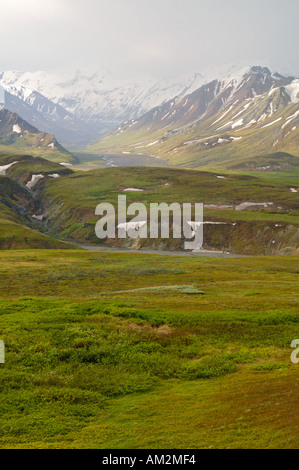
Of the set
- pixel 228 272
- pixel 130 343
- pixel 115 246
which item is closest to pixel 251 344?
pixel 130 343

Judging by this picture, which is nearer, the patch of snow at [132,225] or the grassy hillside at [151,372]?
the grassy hillside at [151,372]

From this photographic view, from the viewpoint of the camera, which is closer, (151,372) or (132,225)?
(151,372)

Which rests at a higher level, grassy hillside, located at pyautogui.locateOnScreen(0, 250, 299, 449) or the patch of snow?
the patch of snow

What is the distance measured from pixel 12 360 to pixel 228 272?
2593 inches

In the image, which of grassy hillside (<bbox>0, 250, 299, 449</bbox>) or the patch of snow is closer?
grassy hillside (<bbox>0, 250, 299, 449</bbox>)

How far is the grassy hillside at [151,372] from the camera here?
20.3 meters

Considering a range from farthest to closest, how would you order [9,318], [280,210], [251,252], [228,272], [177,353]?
[280,210] → [251,252] → [228,272] → [9,318] → [177,353]

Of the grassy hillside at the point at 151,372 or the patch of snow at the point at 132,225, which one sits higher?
the patch of snow at the point at 132,225

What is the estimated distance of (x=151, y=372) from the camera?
29312 millimetres

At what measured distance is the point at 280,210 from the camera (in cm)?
19538

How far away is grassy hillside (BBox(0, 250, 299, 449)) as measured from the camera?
20.3m

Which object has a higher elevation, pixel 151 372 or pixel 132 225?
pixel 132 225
